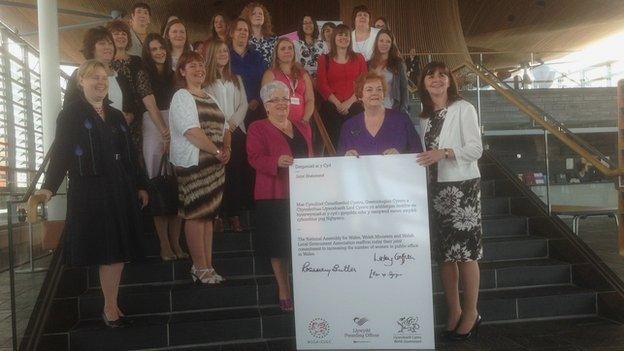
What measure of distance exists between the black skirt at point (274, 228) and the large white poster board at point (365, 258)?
0.43 meters

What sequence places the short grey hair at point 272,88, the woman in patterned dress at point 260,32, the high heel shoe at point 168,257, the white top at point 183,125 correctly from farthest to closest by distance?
1. the woman in patterned dress at point 260,32
2. the high heel shoe at point 168,257
3. the white top at point 183,125
4. the short grey hair at point 272,88

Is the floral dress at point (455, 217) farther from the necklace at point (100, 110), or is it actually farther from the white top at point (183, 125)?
the necklace at point (100, 110)

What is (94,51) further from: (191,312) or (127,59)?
(191,312)

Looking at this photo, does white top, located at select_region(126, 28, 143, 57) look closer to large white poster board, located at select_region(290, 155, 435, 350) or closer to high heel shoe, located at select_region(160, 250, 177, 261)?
high heel shoe, located at select_region(160, 250, 177, 261)

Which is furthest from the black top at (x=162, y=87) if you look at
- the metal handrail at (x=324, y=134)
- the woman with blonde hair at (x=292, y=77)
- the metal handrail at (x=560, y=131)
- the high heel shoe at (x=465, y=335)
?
the metal handrail at (x=560, y=131)

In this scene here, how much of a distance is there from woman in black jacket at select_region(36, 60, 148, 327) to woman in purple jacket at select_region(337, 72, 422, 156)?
129 cm

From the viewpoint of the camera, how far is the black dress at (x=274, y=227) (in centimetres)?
323

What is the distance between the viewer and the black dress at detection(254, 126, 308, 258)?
10.6ft

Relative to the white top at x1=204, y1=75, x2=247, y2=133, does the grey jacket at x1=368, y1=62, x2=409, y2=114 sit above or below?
above

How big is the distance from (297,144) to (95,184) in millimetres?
1148

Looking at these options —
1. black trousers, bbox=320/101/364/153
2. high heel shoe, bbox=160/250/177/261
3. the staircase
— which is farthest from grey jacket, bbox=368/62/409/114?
high heel shoe, bbox=160/250/177/261

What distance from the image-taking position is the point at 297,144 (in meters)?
3.30

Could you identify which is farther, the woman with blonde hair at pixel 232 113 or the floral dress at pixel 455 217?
the woman with blonde hair at pixel 232 113

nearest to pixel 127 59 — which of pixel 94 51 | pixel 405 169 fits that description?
pixel 94 51
